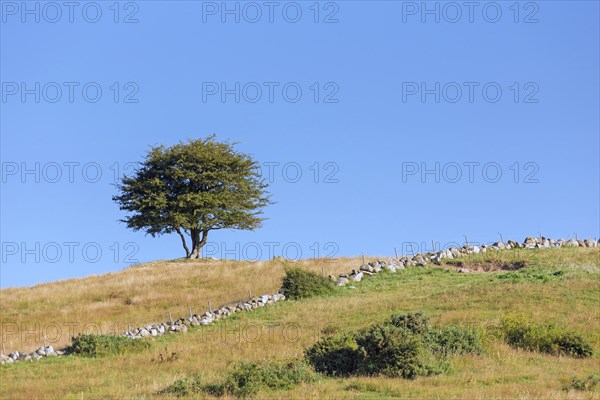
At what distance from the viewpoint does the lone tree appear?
6481cm

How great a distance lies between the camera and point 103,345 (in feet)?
93.2

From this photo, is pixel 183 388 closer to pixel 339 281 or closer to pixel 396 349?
pixel 396 349

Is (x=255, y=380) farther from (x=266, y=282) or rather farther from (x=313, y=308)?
(x=266, y=282)

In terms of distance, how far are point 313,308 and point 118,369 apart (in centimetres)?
1101

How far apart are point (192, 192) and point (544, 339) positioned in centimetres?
4544

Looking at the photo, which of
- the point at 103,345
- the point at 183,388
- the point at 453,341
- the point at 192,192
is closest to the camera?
the point at 183,388

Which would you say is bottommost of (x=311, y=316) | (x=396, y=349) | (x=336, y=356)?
(x=336, y=356)

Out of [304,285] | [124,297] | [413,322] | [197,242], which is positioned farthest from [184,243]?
[413,322]

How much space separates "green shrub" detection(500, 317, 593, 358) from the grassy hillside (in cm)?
58

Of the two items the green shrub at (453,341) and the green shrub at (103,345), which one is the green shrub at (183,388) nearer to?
the green shrub at (453,341)

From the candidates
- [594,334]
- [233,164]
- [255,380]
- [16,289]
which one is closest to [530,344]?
[594,334]

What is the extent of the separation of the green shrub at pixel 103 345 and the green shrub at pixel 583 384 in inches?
656

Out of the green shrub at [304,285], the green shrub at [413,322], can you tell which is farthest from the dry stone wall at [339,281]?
the green shrub at [413,322]

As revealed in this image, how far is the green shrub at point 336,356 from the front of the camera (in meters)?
21.1
